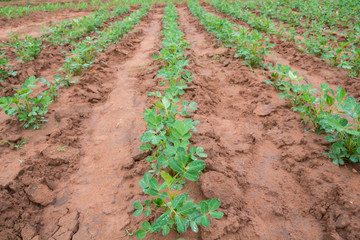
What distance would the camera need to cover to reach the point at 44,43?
257 inches

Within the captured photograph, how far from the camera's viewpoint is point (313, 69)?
13.5ft

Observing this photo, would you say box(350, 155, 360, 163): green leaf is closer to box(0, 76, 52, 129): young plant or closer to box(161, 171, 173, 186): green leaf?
box(161, 171, 173, 186): green leaf

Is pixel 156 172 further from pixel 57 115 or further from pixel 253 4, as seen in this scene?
pixel 253 4

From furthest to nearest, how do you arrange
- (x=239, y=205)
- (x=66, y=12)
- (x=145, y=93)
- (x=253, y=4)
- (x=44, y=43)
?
(x=66, y=12), (x=253, y=4), (x=44, y=43), (x=145, y=93), (x=239, y=205)

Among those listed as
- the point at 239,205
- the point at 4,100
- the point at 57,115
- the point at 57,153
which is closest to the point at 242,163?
the point at 239,205

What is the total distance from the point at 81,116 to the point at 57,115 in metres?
0.31

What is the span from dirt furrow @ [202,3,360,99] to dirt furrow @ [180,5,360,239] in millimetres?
1269

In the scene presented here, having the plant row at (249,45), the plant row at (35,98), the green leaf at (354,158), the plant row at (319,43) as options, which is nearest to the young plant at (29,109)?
the plant row at (35,98)

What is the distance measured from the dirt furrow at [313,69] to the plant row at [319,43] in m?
0.15

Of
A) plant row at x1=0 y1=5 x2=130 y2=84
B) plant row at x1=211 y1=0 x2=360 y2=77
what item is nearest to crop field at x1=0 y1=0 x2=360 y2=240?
plant row at x1=211 y1=0 x2=360 y2=77

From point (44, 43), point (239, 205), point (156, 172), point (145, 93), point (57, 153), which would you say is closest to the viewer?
point (239, 205)

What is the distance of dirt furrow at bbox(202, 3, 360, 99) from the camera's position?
3470 millimetres

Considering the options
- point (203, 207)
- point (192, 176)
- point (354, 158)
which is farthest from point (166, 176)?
point (354, 158)

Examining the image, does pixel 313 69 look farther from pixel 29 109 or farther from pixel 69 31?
pixel 69 31
